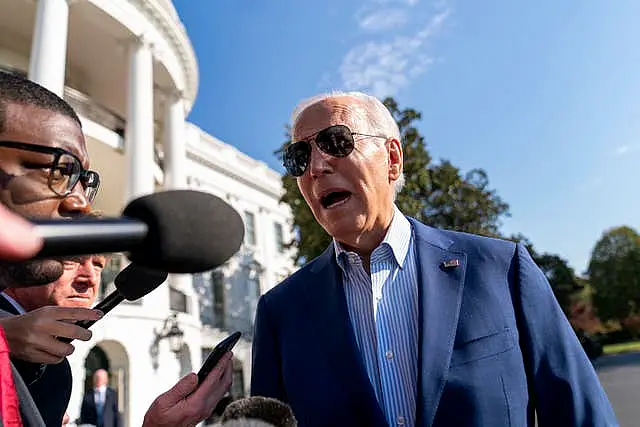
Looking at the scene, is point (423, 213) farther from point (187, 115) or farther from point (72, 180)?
point (72, 180)

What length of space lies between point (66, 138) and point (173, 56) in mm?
20122

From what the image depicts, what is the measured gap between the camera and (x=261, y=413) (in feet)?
5.53

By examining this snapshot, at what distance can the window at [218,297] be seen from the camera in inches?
1005

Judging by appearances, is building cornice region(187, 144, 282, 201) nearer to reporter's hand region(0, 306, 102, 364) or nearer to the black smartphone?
the black smartphone

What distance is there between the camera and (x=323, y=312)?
2133 millimetres

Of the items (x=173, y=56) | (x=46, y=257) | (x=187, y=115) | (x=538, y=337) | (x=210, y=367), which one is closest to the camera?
(x=46, y=257)

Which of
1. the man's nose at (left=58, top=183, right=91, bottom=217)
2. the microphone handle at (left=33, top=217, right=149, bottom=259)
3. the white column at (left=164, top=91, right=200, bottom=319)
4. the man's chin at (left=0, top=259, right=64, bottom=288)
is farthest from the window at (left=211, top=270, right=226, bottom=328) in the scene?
the microphone handle at (left=33, top=217, right=149, bottom=259)

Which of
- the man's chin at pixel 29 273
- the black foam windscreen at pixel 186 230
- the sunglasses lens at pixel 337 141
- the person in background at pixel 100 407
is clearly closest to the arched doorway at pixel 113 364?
the person in background at pixel 100 407

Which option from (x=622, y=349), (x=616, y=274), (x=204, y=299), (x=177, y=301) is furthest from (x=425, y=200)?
(x=616, y=274)

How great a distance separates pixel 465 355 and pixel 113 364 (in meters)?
15.7

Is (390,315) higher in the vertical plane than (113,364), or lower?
lower

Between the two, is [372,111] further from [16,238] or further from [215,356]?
[16,238]

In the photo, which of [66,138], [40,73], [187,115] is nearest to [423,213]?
[40,73]

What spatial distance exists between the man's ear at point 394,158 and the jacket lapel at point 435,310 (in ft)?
1.08
